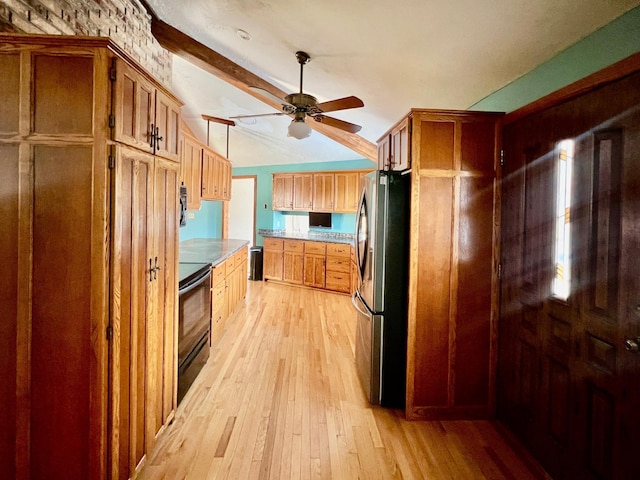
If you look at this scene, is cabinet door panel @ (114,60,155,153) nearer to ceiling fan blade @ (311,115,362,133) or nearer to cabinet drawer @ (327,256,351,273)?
ceiling fan blade @ (311,115,362,133)

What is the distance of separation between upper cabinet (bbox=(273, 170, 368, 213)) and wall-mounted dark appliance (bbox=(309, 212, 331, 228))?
0.15m

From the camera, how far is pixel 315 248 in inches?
240

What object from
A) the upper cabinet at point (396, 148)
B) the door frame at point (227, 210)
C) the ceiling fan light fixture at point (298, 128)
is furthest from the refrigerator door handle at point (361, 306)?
the door frame at point (227, 210)

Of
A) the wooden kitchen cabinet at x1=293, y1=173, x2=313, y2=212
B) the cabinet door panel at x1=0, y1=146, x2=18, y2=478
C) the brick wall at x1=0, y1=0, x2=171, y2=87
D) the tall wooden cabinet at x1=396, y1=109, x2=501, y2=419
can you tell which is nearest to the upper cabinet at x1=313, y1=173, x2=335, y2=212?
the wooden kitchen cabinet at x1=293, y1=173, x2=313, y2=212

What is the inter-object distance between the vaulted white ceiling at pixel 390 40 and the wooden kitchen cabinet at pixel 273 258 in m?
3.25

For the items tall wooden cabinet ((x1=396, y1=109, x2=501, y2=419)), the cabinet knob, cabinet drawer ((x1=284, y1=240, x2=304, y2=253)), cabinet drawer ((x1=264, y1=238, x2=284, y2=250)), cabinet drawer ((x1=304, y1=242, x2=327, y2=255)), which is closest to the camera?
the cabinet knob

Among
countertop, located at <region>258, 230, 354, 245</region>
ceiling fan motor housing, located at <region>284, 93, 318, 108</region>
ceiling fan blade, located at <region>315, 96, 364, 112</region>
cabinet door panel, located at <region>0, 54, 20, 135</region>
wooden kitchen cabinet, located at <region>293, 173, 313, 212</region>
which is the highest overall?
ceiling fan motor housing, located at <region>284, 93, 318, 108</region>

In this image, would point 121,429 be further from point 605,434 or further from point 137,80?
point 605,434

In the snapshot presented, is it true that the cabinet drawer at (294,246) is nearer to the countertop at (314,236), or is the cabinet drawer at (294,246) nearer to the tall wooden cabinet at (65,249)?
the countertop at (314,236)

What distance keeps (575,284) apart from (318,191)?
16.8 feet

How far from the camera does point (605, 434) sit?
1.45 meters

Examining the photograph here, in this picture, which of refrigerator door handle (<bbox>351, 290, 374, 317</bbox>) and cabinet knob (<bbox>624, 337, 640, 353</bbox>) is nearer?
cabinet knob (<bbox>624, 337, 640, 353</bbox>)

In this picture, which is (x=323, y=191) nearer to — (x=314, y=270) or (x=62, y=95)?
(x=314, y=270)

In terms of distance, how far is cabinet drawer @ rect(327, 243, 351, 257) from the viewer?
19.1ft
